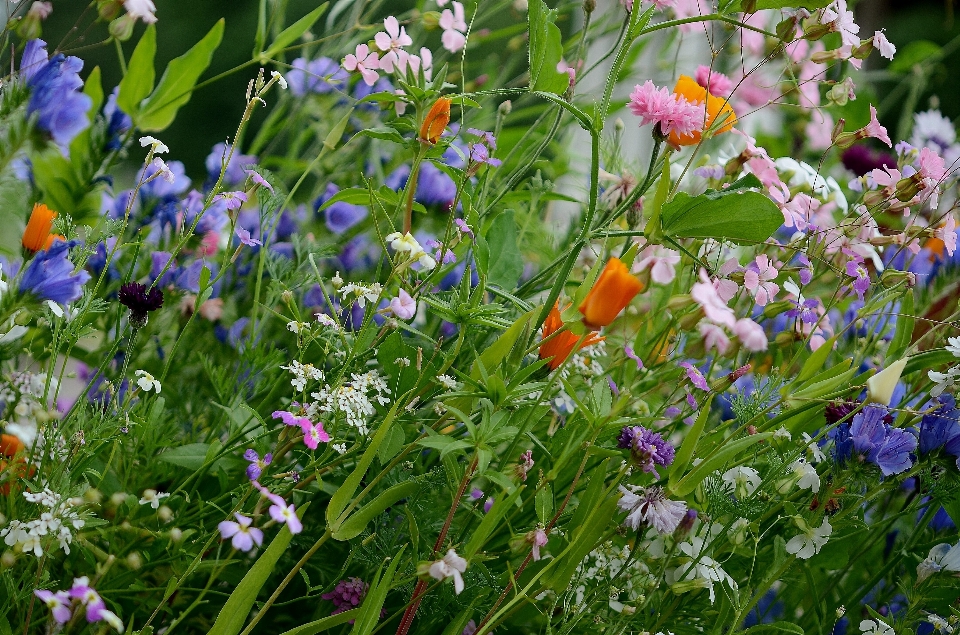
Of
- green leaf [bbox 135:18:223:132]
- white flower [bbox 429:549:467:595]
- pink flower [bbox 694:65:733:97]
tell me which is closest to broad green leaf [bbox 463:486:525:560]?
white flower [bbox 429:549:467:595]

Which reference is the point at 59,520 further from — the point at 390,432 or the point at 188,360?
the point at 188,360

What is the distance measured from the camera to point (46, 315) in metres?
0.37

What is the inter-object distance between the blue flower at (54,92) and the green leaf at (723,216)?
28cm

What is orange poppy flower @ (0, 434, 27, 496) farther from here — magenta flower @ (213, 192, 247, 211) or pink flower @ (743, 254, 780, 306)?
pink flower @ (743, 254, 780, 306)

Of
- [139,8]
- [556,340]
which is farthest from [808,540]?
[139,8]

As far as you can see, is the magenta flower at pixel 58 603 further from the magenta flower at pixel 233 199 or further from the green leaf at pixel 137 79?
the green leaf at pixel 137 79

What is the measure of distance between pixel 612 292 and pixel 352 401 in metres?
0.12

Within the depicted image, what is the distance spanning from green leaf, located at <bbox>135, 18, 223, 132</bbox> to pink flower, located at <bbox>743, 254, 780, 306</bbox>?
1.10ft

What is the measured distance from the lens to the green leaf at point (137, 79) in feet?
1.70

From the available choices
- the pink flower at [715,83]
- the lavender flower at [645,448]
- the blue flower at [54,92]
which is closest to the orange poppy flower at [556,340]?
the lavender flower at [645,448]

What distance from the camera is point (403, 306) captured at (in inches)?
13.5

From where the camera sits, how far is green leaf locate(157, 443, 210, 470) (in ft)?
1.30

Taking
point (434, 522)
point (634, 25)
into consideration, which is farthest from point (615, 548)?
point (634, 25)

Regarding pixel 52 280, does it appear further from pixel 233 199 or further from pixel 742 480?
pixel 742 480
